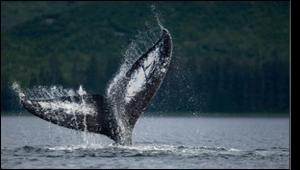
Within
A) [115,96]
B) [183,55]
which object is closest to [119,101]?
[115,96]

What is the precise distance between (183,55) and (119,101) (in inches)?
4872

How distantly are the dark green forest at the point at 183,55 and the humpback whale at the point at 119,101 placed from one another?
47.3 m

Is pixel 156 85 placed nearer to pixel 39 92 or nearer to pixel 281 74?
pixel 39 92

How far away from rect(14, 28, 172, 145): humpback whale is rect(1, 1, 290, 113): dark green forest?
47255 millimetres

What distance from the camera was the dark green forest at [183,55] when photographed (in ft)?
343

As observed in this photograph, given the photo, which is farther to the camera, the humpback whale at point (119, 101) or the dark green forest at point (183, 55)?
the dark green forest at point (183, 55)

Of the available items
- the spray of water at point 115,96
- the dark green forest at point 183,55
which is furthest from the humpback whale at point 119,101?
the dark green forest at point 183,55

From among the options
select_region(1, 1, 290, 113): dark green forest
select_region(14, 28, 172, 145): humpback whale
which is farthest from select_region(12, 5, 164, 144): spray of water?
select_region(1, 1, 290, 113): dark green forest

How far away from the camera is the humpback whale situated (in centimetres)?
2083

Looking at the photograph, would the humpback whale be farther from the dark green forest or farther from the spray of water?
the dark green forest

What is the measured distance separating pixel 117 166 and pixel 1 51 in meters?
125

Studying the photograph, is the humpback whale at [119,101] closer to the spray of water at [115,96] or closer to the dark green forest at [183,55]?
the spray of water at [115,96]

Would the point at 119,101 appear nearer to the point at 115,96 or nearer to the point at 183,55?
the point at 115,96

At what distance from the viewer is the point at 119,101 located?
2134cm
